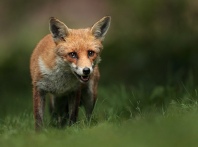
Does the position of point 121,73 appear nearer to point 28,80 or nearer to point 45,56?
point 28,80

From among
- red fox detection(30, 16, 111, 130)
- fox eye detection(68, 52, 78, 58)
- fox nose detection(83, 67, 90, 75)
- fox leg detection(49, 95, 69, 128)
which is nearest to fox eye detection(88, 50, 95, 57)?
red fox detection(30, 16, 111, 130)

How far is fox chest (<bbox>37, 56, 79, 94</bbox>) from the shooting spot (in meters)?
7.65

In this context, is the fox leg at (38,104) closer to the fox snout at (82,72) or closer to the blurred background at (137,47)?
the fox snout at (82,72)

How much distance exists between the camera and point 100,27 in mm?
7859

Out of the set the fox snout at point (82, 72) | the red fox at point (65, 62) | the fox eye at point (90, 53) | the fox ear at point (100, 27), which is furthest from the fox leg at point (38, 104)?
the fox ear at point (100, 27)

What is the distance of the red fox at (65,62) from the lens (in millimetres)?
7363

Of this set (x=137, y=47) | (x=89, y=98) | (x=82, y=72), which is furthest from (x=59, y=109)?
(x=137, y=47)

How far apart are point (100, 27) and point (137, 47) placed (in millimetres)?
5348

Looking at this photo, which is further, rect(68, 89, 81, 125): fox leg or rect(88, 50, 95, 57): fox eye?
rect(68, 89, 81, 125): fox leg

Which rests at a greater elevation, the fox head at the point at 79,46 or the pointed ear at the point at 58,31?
the pointed ear at the point at 58,31

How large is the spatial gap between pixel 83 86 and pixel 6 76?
18.3 feet

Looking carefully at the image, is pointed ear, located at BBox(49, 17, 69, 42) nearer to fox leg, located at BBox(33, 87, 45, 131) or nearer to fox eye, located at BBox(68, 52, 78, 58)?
fox eye, located at BBox(68, 52, 78, 58)

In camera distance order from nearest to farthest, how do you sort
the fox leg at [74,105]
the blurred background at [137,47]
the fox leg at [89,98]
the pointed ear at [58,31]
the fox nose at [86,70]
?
the fox nose at [86,70]
the pointed ear at [58,31]
the fox leg at [74,105]
the fox leg at [89,98]
the blurred background at [137,47]

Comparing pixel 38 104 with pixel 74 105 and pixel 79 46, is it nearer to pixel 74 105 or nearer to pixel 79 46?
pixel 74 105
